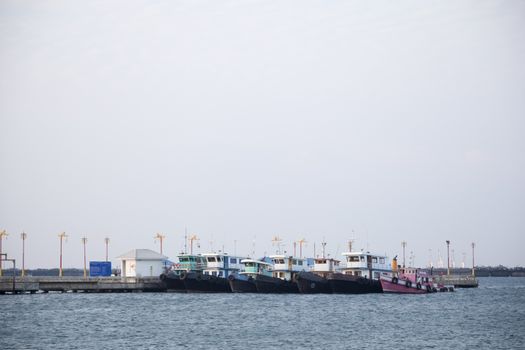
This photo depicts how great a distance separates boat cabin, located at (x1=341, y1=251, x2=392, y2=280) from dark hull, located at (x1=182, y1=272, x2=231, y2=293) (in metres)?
18.0

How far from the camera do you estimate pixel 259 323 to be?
76.2m

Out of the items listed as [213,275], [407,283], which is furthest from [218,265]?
[407,283]

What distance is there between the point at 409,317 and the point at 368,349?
2345cm

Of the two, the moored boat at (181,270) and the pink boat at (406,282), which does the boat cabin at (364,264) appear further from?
the moored boat at (181,270)

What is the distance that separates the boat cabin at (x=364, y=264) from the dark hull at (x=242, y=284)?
13155 millimetres

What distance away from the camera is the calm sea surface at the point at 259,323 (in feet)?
207

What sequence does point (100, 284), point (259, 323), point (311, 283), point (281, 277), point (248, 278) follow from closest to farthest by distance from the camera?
1. point (259, 323)
2. point (311, 283)
3. point (248, 278)
4. point (281, 277)
5. point (100, 284)

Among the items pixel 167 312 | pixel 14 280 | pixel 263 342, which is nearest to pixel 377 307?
pixel 167 312

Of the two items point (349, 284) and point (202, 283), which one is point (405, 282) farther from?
point (202, 283)

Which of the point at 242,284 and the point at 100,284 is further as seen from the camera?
the point at 100,284

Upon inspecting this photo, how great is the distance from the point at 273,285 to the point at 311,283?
602 cm

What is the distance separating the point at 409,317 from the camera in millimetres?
82562

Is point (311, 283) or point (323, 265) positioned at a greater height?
point (323, 265)

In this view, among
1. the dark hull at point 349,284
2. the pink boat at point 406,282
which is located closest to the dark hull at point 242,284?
the dark hull at point 349,284
